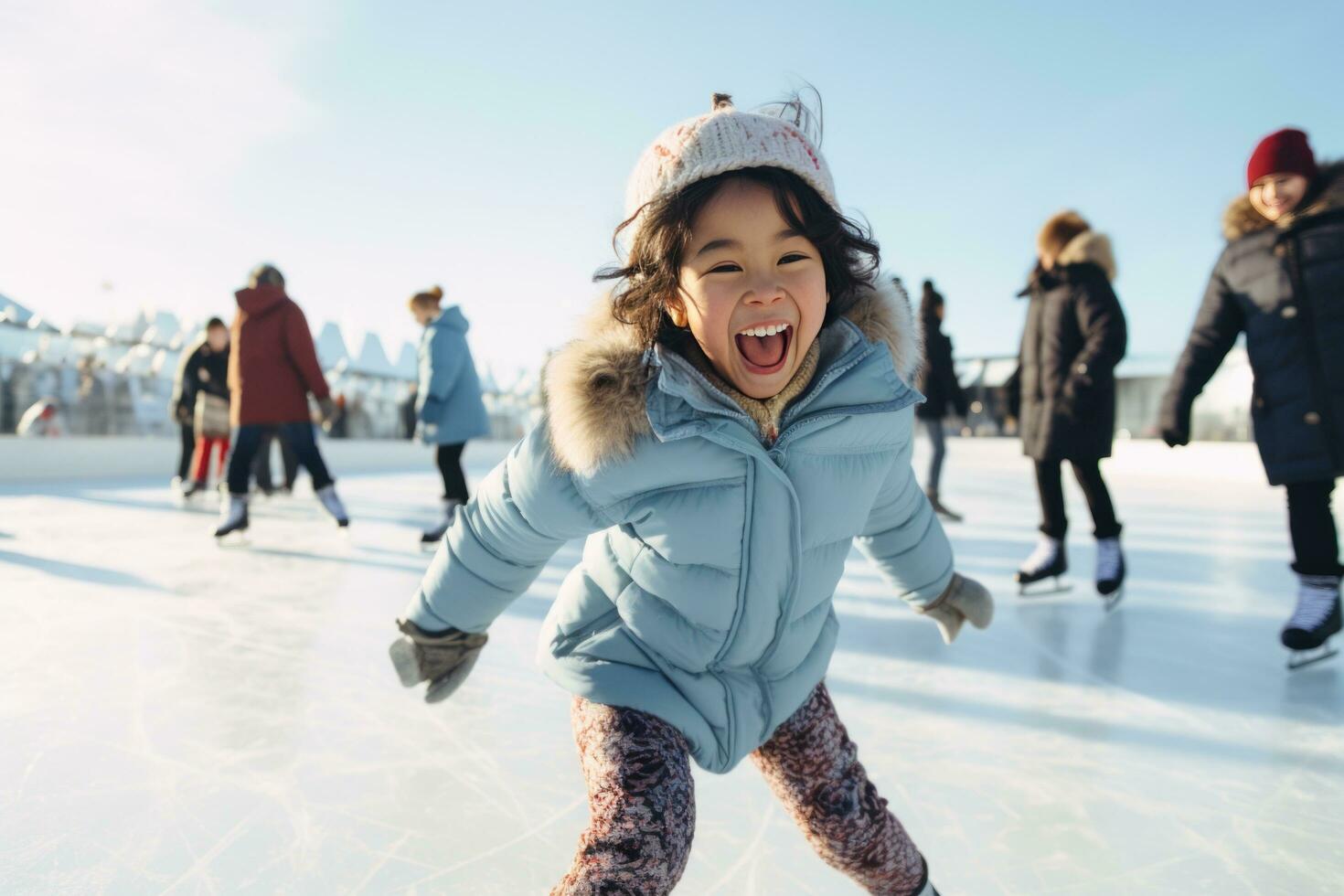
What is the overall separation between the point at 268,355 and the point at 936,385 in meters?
3.73

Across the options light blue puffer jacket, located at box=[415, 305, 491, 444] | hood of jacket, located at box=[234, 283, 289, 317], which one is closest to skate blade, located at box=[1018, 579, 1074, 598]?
light blue puffer jacket, located at box=[415, 305, 491, 444]

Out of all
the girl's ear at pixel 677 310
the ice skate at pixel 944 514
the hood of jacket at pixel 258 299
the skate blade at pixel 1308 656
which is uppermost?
the hood of jacket at pixel 258 299

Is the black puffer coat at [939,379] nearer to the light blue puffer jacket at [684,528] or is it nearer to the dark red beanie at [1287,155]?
the dark red beanie at [1287,155]

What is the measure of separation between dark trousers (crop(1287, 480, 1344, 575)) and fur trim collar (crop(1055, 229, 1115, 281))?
97 centimetres

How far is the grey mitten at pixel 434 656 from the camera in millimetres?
975

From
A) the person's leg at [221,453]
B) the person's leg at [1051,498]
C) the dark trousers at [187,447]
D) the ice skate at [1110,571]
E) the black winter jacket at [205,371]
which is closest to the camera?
the ice skate at [1110,571]

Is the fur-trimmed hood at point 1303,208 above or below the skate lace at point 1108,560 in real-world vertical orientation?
above

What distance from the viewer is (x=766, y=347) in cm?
87

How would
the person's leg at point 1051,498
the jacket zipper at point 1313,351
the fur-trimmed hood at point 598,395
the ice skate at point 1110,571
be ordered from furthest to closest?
the person's leg at point 1051,498 < the ice skate at point 1110,571 < the jacket zipper at point 1313,351 < the fur-trimmed hood at point 598,395

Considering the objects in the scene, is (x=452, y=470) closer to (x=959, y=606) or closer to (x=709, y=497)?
(x=959, y=606)

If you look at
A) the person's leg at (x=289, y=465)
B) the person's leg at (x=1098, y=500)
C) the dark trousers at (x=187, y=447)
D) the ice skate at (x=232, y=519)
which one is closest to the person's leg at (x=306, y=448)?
the ice skate at (x=232, y=519)

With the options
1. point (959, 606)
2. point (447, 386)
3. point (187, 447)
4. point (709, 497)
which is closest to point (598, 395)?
point (709, 497)

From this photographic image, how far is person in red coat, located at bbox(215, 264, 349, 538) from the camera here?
3543mm

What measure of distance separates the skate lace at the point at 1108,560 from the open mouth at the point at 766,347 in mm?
2138
